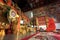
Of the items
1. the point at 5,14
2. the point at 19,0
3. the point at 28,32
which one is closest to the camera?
the point at 5,14

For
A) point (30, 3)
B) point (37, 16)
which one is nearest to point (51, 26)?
point (37, 16)

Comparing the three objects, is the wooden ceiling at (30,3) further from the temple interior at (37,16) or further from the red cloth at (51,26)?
the red cloth at (51,26)

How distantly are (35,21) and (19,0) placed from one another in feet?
0.78

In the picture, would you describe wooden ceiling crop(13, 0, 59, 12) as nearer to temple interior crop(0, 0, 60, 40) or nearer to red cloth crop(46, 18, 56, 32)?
temple interior crop(0, 0, 60, 40)

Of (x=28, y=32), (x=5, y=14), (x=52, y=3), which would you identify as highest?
(x=52, y=3)

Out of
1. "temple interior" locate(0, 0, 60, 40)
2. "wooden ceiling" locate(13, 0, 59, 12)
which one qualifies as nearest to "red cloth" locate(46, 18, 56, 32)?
"temple interior" locate(0, 0, 60, 40)

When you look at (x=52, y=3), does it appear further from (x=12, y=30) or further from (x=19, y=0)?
(x=12, y=30)

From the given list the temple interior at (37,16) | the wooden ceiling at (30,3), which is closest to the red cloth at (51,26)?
the temple interior at (37,16)

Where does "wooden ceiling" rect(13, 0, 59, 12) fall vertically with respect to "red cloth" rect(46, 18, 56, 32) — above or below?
above

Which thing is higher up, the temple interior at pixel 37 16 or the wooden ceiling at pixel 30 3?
the wooden ceiling at pixel 30 3

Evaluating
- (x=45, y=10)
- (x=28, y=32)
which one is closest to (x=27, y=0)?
A: (x=45, y=10)

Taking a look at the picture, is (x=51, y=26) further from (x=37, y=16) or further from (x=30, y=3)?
(x=30, y=3)

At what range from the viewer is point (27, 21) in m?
1.05

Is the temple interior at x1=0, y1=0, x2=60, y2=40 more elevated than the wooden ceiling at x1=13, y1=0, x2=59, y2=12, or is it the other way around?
the wooden ceiling at x1=13, y1=0, x2=59, y2=12
